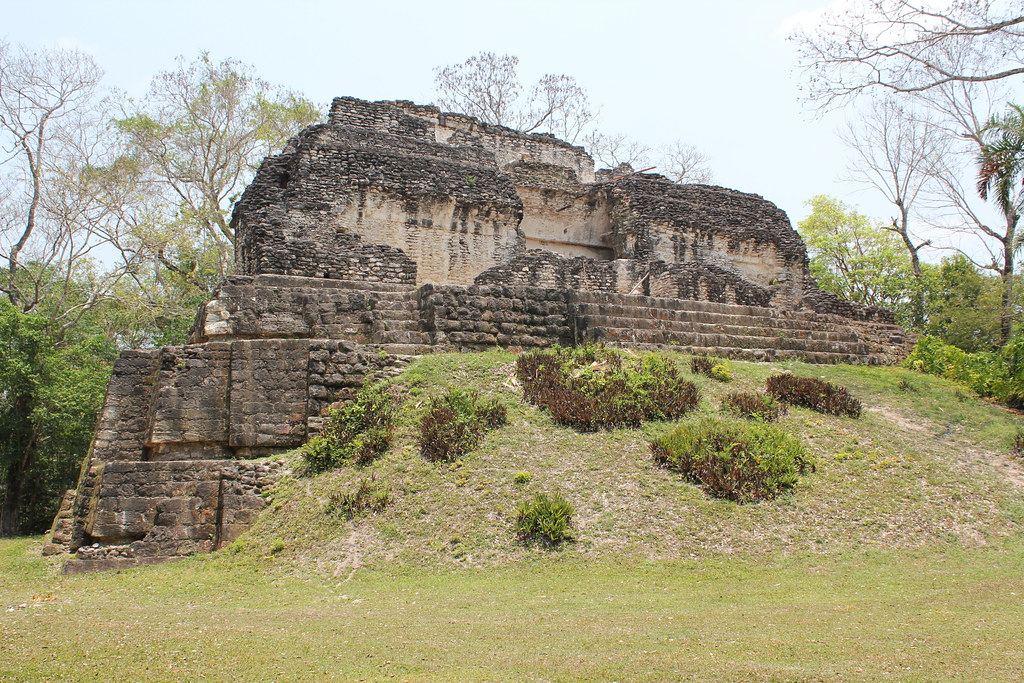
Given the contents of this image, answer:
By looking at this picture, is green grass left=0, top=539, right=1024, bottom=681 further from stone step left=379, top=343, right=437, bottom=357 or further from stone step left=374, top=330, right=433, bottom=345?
stone step left=374, top=330, right=433, bottom=345

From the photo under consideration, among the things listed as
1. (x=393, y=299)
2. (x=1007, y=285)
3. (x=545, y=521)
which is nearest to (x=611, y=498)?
(x=545, y=521)

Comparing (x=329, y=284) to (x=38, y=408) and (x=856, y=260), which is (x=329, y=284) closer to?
(x=38, y=408)

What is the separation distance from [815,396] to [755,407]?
4.05 ft

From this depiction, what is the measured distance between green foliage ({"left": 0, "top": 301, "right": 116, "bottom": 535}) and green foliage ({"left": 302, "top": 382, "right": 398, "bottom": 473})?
41.3ft

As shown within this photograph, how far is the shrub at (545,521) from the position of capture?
7797 millimetres

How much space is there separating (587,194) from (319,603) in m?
18.5

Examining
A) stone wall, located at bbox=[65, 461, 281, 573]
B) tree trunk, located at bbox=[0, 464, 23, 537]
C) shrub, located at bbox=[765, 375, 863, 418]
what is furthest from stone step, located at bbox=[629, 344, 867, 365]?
tree trunk, located at bbox=[0, 464, 23, 537]

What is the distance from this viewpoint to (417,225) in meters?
18.3

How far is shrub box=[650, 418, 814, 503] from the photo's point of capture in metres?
8.51

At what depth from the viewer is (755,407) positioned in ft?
34.9

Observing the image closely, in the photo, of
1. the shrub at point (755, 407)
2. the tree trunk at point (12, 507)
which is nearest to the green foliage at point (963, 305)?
the shrub at point (755, 407)

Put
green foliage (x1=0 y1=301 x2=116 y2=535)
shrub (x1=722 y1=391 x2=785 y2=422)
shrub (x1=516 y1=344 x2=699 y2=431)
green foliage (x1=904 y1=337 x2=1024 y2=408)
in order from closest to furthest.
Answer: shrub (x1=516 y1=344 x2=699 y2=431) → shrub (x1=722 y1=391 x2=785 y2=422) → green foliage (x1=904 y1=337 x2=1024 y2=408) → green foliage (x1=0 y1=301 x2=116 y2=535)

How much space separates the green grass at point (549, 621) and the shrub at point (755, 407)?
2.96 m

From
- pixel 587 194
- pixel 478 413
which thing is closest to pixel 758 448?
pixel 478 413
